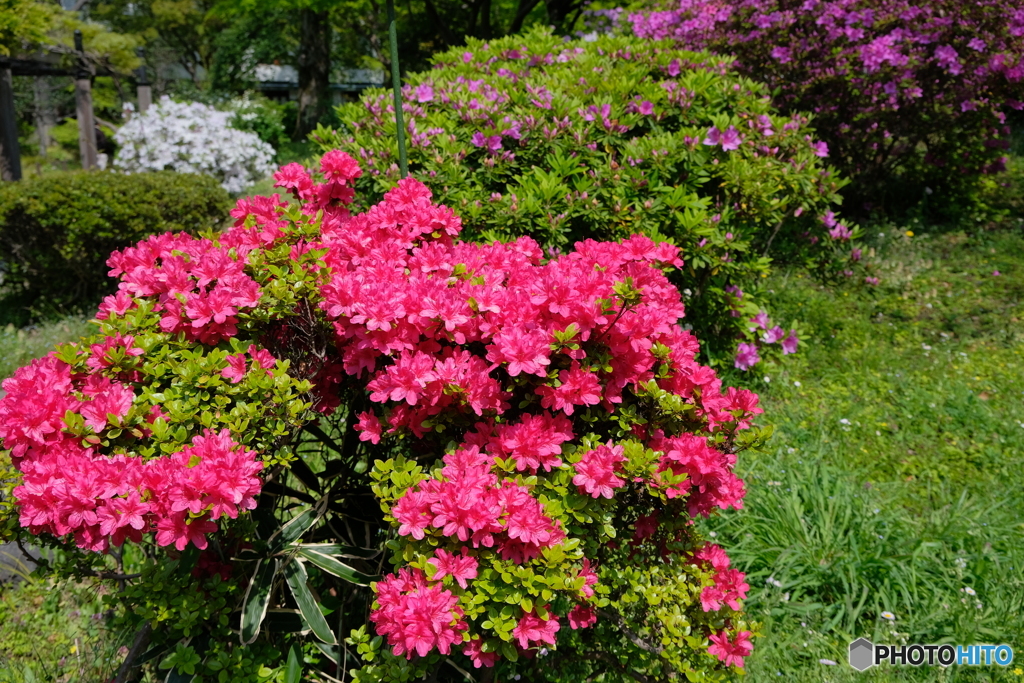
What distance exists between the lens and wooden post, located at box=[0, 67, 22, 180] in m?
8.27

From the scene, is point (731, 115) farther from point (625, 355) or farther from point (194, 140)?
point (194, 140)

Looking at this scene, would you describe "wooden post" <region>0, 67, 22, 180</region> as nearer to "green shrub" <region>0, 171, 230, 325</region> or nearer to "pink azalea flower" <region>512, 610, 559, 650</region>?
"green shrub" <region>0, 171, 230, 325</region>

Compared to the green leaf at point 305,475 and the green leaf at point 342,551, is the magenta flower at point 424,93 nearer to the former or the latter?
the green leaf at point 305,475

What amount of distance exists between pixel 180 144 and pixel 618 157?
8553mm

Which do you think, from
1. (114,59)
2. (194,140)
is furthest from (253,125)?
(194,140)

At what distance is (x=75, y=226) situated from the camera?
580 cm

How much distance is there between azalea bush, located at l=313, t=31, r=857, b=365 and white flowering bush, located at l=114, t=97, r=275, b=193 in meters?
6.95

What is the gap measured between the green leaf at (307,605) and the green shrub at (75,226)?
491cm

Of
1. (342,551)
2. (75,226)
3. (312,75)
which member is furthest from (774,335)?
(312,75)

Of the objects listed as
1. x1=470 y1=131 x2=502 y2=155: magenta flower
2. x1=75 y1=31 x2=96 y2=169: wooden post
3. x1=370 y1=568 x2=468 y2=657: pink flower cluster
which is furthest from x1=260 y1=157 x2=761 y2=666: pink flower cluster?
x1=75 y1=31 x2=96 y2=169: wooden post

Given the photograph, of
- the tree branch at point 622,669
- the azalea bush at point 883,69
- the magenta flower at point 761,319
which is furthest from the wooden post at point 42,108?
the tree branch at point 622,669

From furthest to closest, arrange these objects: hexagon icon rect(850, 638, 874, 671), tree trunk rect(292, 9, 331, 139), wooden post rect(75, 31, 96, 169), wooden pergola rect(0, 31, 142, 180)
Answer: tree trunk rect(292, 9, 331, 139), wooden post rect(75, 31, 96, 169), wooden pergola rect(0, 31, 142, 180), hexagon icon rect(850, 638, 874, 671)

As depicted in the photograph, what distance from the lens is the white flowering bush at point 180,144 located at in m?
9.78

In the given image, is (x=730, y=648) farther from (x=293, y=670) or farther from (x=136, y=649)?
(x=136, y=649)
